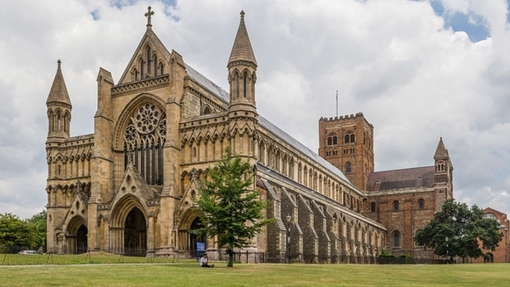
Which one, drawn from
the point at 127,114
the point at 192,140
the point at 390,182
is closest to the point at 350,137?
the point at 390,182

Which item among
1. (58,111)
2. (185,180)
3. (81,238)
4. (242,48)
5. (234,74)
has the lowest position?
(81,238)

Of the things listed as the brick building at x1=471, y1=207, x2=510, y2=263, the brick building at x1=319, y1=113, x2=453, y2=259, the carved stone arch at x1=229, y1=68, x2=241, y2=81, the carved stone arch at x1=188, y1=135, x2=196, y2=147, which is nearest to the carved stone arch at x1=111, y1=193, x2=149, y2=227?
the carved stone arch at x1=188, y1=135, x2=196, y2=147

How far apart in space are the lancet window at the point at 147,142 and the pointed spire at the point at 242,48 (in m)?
9.98

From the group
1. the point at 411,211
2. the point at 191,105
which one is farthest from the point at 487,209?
the point at 191,105

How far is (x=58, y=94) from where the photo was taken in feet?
220

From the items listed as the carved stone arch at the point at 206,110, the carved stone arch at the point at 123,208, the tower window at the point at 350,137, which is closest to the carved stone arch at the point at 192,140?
the carved stone arch at the point at 206,110

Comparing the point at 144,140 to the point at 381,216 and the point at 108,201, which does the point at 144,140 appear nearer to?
the point at 108,201

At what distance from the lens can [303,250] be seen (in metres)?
63.2

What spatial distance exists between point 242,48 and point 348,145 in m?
65.5

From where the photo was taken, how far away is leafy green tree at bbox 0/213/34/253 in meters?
70.1

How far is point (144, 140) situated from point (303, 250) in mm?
19898

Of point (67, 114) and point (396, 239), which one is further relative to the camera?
point (396, 239)

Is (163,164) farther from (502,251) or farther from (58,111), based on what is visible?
(502,251)

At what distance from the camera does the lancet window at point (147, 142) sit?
6172cm
